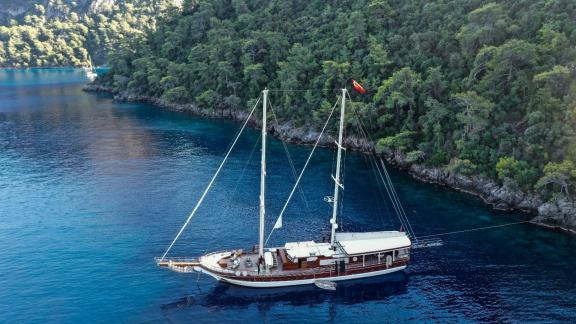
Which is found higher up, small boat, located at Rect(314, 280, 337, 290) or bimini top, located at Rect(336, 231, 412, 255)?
bimini top, located at Rect(336, 231, 412, 255)

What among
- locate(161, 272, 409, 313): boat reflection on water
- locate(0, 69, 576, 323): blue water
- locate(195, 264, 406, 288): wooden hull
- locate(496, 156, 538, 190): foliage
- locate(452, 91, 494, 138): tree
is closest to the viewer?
locate(0, 69, 576, 323): blue water

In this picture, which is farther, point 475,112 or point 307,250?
point 475,112

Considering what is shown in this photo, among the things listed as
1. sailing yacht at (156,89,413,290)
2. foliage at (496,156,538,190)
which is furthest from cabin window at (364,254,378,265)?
foliage at (496,156,538,190)

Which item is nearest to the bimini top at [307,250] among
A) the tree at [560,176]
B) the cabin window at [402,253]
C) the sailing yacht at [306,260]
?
the sailing yacht at [306,260]

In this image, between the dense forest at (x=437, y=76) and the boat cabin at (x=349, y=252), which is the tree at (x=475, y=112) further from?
the boat cabin at (x=349, y=252)

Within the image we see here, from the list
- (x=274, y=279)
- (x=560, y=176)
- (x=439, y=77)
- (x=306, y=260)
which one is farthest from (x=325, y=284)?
(x=439, y=77)

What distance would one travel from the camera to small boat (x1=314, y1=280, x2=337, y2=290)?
195 feet

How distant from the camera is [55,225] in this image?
253 ft

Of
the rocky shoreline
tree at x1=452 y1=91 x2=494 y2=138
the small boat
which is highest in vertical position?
tree at x1=452 y1=91 x2=494 y2=138

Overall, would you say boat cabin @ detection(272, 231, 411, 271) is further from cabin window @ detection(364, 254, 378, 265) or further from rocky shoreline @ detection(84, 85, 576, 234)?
rocky shoreline @ detection(84, 85, 576, 234)

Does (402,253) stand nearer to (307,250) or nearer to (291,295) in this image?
(307,250)

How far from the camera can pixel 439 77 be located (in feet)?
347

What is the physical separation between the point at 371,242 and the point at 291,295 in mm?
13175

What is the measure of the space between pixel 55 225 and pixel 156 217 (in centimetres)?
1593
